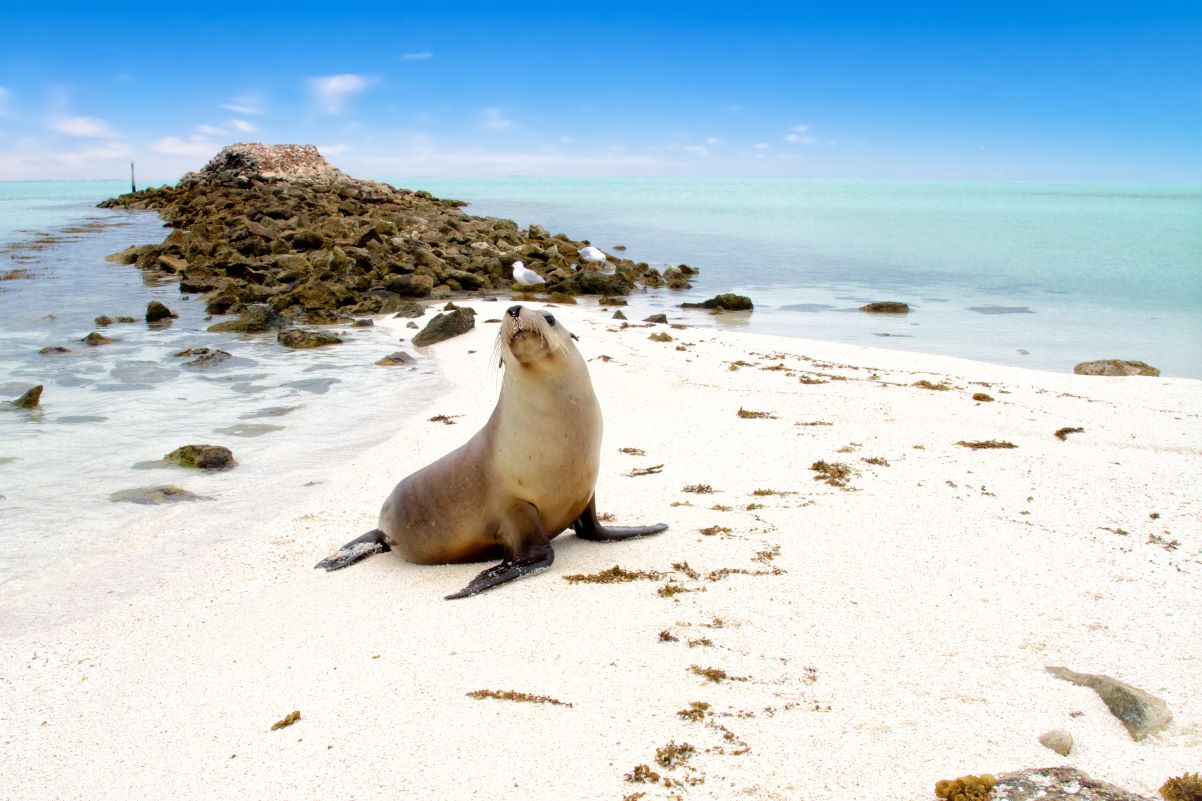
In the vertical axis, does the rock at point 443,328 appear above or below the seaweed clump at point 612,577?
above

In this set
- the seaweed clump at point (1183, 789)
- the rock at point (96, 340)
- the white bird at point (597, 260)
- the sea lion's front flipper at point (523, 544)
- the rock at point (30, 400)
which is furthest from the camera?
the white bird at point (597, 260)

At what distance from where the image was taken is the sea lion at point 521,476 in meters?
4.03

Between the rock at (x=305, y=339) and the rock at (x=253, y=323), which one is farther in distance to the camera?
the rock at (x=253, y=323)

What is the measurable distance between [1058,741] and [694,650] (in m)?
1.21

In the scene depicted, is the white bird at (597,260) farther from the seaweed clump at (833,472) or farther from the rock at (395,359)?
the seaweed clump at (833,472)

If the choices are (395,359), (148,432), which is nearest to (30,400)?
(148,432)

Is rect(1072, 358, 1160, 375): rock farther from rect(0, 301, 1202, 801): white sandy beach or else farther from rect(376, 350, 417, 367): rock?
rect(376, 350, 417, 367): rock

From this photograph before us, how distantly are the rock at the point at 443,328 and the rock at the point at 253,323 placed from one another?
286 cm

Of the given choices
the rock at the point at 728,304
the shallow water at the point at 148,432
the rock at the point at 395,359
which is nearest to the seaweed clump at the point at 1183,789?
the shallow water at the point at 148,432

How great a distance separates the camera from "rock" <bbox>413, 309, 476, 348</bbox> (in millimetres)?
12219

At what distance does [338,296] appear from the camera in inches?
610

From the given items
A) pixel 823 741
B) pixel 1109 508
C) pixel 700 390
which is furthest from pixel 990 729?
pixel 700 390

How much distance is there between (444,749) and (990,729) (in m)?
1.69

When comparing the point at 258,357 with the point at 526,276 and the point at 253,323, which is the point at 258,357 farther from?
the point at 526,276
